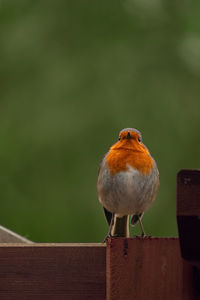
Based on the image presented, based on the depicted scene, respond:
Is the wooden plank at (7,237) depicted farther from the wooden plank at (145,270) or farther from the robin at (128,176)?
the wooden plank at (145,270)

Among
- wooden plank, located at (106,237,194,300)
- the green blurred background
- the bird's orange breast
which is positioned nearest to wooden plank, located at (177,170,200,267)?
wooden plank, located at (106,237,194,300)

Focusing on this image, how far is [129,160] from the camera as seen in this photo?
3434 mm

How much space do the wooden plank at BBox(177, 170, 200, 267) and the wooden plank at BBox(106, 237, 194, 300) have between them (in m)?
0.29

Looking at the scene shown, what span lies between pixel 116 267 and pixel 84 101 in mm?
3549

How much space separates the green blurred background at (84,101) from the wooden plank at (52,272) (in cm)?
289

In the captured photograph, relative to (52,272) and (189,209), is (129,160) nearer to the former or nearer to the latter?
(52,272)

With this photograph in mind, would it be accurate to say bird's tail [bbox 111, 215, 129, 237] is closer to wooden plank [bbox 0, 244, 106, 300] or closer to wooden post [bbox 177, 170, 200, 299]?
wooden plank [bbox 0, 244, 106, 300]

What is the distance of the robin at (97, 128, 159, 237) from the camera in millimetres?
3438

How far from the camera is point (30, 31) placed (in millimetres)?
5406

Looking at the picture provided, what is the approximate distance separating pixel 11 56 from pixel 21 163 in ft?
3.11

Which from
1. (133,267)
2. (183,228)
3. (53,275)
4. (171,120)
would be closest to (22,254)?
(53,275)

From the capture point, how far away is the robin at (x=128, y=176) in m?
3.44

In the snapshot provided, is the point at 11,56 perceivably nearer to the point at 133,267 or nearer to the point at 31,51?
the point at 31,51

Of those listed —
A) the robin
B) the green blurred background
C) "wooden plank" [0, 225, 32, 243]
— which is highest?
the green blurred background
